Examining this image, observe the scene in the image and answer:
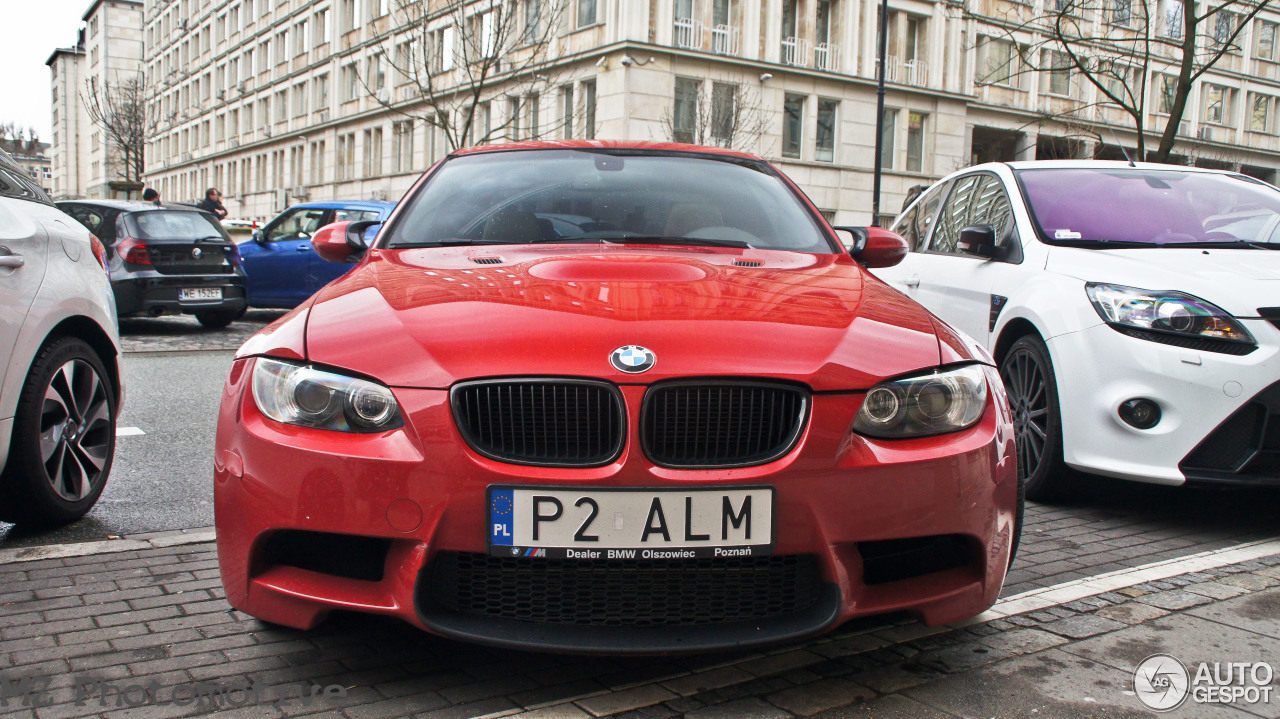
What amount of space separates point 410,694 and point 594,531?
646mm

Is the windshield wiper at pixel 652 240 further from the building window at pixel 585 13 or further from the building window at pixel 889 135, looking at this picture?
the building window at pixel 889 135

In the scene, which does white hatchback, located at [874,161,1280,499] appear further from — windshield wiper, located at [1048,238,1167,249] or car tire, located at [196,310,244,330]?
car tire, located at [196,310,244,330]

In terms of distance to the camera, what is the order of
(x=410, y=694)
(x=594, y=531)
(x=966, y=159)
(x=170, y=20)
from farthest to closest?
(x=170, y=20)
(x=966, y=159)
(x=410, y=694)
(x=594, y=531)

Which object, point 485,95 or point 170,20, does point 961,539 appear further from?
point 170,20

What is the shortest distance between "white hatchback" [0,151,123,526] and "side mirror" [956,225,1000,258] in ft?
12.4

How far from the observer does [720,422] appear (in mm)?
2396

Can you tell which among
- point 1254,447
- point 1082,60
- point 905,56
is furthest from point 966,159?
point 1254,447

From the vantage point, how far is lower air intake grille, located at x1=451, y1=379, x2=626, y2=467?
93.2 inches

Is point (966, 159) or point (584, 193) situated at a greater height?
point (966, 159)

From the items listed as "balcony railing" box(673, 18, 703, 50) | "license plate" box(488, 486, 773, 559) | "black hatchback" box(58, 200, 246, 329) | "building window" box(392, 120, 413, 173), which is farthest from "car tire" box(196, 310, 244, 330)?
"building window" box(392, 120, 413, 173)

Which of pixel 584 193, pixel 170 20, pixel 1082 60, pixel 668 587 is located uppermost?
pixel 170 20

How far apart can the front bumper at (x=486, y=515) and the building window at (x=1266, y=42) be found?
192 feet

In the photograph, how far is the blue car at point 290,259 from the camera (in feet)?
46.3

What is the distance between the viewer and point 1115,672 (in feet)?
9.03
